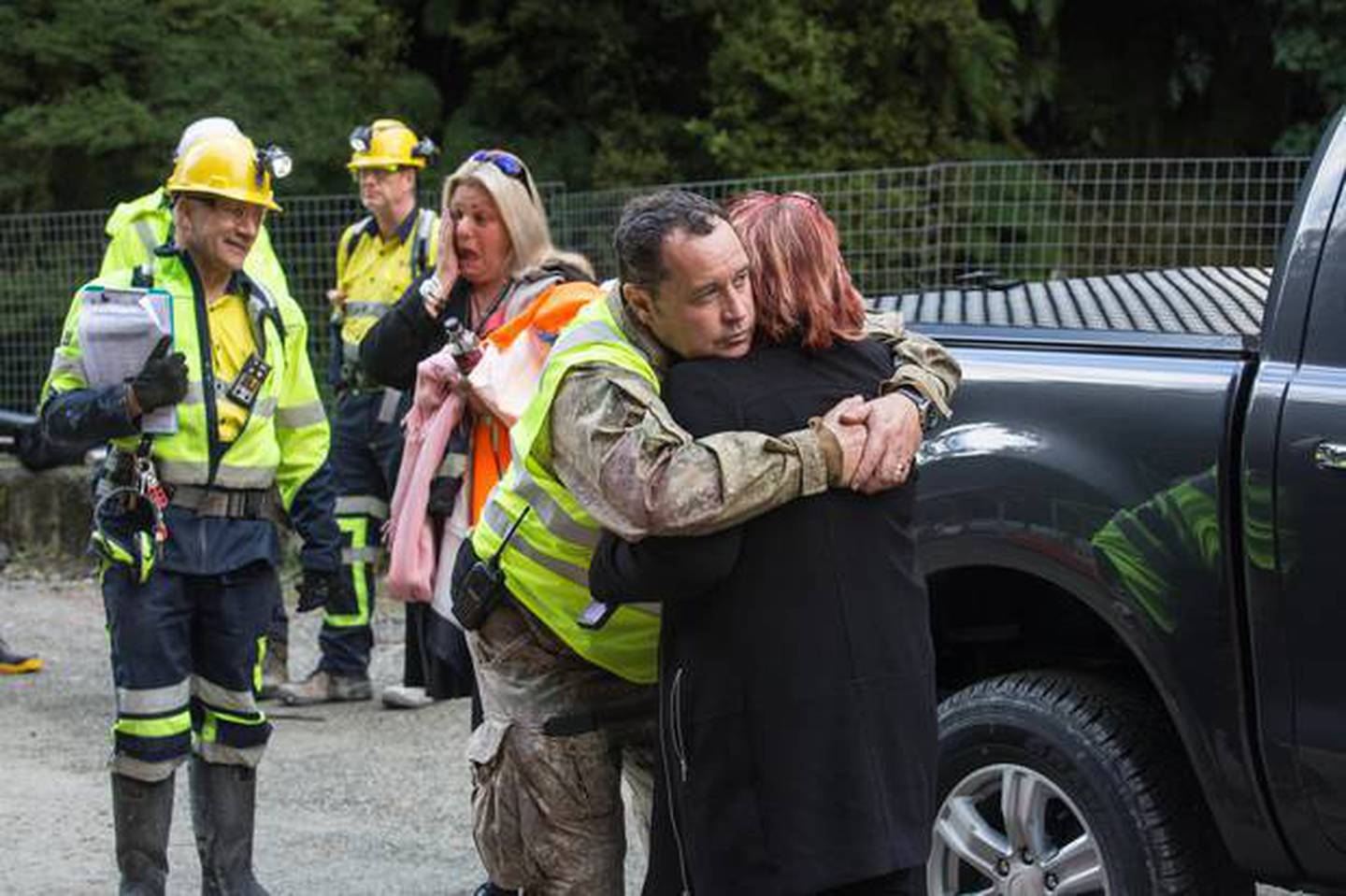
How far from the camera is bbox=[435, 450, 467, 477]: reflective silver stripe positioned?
18.4ft

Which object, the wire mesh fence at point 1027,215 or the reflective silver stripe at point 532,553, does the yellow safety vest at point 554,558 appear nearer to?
the reflective silver stripe at point 532,553

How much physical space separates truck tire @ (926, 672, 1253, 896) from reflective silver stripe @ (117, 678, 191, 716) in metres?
1.89

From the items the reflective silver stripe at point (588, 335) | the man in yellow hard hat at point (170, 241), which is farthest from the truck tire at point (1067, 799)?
the man in yellow hard hat at point (170, 241)

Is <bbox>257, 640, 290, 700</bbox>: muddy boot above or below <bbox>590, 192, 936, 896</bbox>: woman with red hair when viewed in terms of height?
below

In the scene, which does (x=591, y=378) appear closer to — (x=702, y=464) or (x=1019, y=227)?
(x=702, y=464)

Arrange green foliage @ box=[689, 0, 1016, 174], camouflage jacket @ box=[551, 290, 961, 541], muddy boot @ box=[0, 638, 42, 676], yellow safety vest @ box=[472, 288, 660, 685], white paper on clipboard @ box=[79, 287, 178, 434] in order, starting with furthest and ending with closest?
green foliage @ box=[689, 0, 1016, 174] < muddy boot @ box=[0, 638, 42, 676] < white paper on clipboard @ box=[79, 287, 178, 434] < yellow safety vest @ box=[472, 288, 660, 685] < camouflage jacket @ box=[551, 290, 961, 541]

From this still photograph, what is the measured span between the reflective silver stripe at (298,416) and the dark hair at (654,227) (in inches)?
90.4

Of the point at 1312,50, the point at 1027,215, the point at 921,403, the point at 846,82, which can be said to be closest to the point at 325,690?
the point at 1027,215

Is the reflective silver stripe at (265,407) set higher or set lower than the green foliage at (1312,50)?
lower

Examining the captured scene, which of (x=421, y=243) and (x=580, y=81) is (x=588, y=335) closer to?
(x=421, y=243)

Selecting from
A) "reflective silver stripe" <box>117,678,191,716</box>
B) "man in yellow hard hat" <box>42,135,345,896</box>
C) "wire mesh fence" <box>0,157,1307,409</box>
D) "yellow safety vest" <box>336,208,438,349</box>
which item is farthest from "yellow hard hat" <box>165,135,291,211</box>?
"wire mesh fence" <box>0,157,1307,409</box>

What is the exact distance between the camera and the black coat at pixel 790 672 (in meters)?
3.61

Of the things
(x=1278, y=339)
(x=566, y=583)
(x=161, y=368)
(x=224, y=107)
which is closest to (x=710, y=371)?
(x=566, y=583)

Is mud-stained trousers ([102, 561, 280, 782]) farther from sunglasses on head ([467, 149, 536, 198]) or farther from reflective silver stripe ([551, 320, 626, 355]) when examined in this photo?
reflective silver stripe ([551, 320, 626, 355])
